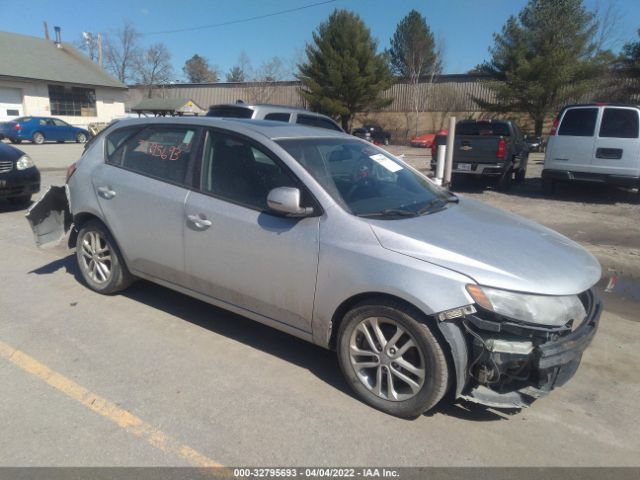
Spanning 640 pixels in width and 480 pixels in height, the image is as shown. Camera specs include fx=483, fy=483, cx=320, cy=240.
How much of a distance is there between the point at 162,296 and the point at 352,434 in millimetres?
2729

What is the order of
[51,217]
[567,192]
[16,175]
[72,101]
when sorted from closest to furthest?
[51,217] < [16,175] < [567,192] < [72,101]

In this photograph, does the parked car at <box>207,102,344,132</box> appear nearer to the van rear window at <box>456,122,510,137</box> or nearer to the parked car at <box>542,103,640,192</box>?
the van rear window at <box>456,122,510,137</box>

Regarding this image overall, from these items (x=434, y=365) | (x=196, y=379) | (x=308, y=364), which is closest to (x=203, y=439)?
(x=196, y=379)

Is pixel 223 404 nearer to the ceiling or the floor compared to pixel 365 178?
nearer to the floor

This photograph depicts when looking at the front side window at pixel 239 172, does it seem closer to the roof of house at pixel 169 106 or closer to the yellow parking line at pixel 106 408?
the yellow parking line at pixel 106 408

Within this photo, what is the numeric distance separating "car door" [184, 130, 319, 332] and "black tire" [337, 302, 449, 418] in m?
0.32

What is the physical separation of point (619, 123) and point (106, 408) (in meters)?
10.9

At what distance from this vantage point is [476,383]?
287 cm

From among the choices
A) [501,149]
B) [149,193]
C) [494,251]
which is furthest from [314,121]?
[494,251]

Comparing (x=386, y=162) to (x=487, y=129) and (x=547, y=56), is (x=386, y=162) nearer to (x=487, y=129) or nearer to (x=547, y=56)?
(x=487, y=129)

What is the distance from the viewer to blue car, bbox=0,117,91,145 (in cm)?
2602

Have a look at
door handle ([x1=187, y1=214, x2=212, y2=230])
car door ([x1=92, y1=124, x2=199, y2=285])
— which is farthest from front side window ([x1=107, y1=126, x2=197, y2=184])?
door handle ([x1=187, y1=214, x2=212, y2=230])

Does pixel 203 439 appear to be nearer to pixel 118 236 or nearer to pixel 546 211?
pixel 118 236

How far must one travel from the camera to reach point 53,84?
114 feet
